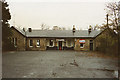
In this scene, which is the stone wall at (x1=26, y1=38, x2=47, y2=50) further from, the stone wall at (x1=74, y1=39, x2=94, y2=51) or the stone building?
the stone wall at (x1=74, y1=39, x2=94, y2=51)

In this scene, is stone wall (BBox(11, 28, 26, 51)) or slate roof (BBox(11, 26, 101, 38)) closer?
stone wall (BBox(11, 28, 26, 51))

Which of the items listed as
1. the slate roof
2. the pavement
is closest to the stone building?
the slate roof

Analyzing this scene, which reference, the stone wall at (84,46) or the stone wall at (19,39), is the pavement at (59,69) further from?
the stone wall at (84,46)

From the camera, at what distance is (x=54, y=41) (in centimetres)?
2756

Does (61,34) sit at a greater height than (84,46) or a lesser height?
greater

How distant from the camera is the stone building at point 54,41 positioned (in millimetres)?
25219

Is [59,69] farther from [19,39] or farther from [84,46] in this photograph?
[19,39]

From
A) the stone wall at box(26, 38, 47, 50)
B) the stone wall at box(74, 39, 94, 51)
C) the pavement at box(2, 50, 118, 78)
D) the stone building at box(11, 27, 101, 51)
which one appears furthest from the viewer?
the stone wall at box(74, 39, 94, 51)

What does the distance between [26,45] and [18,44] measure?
74.3 inches

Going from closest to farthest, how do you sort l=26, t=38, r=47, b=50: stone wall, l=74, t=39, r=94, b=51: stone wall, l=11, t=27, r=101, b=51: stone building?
l=11, t=27, r=101, b=51: stone building → l=26, t=38, r=47, b=50: stone wall → l=74, t=39, r=94, b=51: stone wall

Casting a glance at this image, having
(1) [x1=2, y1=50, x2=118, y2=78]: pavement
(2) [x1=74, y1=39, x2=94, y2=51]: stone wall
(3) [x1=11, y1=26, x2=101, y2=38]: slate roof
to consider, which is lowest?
(1) [x1=2, y1=50, x2=118, y2=78]: pavement

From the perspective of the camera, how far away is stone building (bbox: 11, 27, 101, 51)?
25.2m

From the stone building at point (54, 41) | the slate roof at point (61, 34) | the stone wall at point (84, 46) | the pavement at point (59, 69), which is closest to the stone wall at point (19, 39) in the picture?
the stone building at point (54, 41)

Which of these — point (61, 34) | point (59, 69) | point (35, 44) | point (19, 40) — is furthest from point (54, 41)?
point (59, 69)
